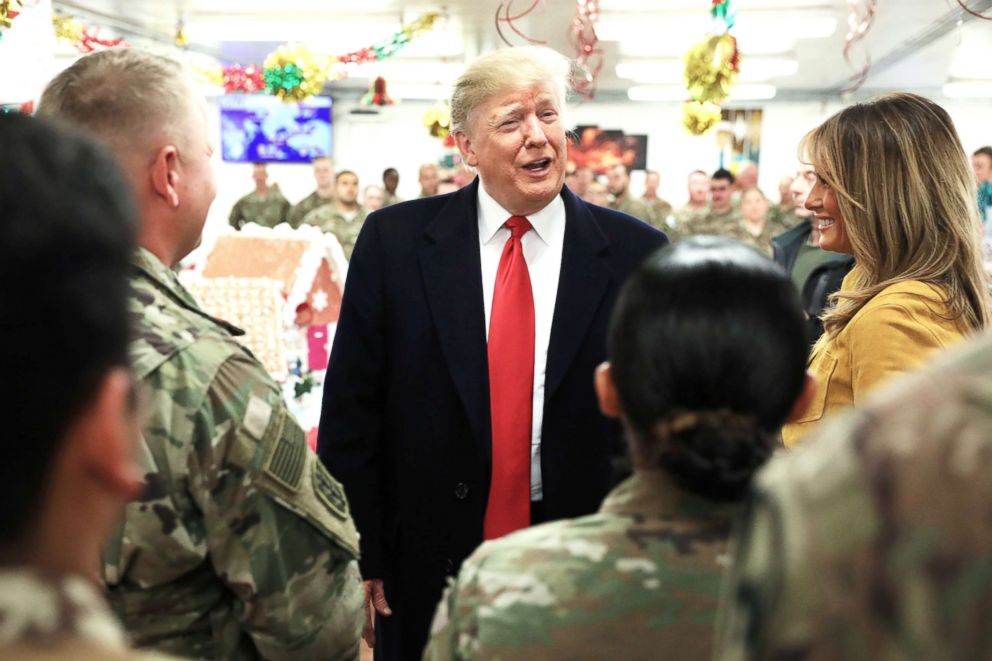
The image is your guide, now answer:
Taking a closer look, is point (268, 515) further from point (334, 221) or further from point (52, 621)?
point (334, 221)

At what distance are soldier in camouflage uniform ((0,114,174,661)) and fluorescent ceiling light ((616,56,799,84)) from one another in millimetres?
11789

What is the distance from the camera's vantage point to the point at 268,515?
121 cm

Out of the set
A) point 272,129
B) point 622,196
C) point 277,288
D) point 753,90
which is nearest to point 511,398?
point 277,288

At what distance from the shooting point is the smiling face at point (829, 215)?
6.27 feet

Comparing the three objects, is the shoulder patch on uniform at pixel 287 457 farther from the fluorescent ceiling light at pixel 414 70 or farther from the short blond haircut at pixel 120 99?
the fluorescent ceiling light at pixel 414 70

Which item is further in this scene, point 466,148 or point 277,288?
point 277,288

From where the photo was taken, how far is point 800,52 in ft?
39.5

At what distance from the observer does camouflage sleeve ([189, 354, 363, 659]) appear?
1180 mm

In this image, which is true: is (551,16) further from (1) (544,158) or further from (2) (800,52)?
(1) (544,158)

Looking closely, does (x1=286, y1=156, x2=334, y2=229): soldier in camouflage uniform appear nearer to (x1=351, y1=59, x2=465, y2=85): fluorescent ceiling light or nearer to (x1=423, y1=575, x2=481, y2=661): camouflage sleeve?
(x1=351, y1=59, x2=465, y2=85): fluorescent ceiling light

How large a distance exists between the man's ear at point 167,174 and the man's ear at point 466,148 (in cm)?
92

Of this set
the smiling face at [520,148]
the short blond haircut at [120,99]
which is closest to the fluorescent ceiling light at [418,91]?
the smiling face at [520,148]

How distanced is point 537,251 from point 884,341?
73 cm

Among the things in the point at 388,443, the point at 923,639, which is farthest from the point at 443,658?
the point at 388,443
